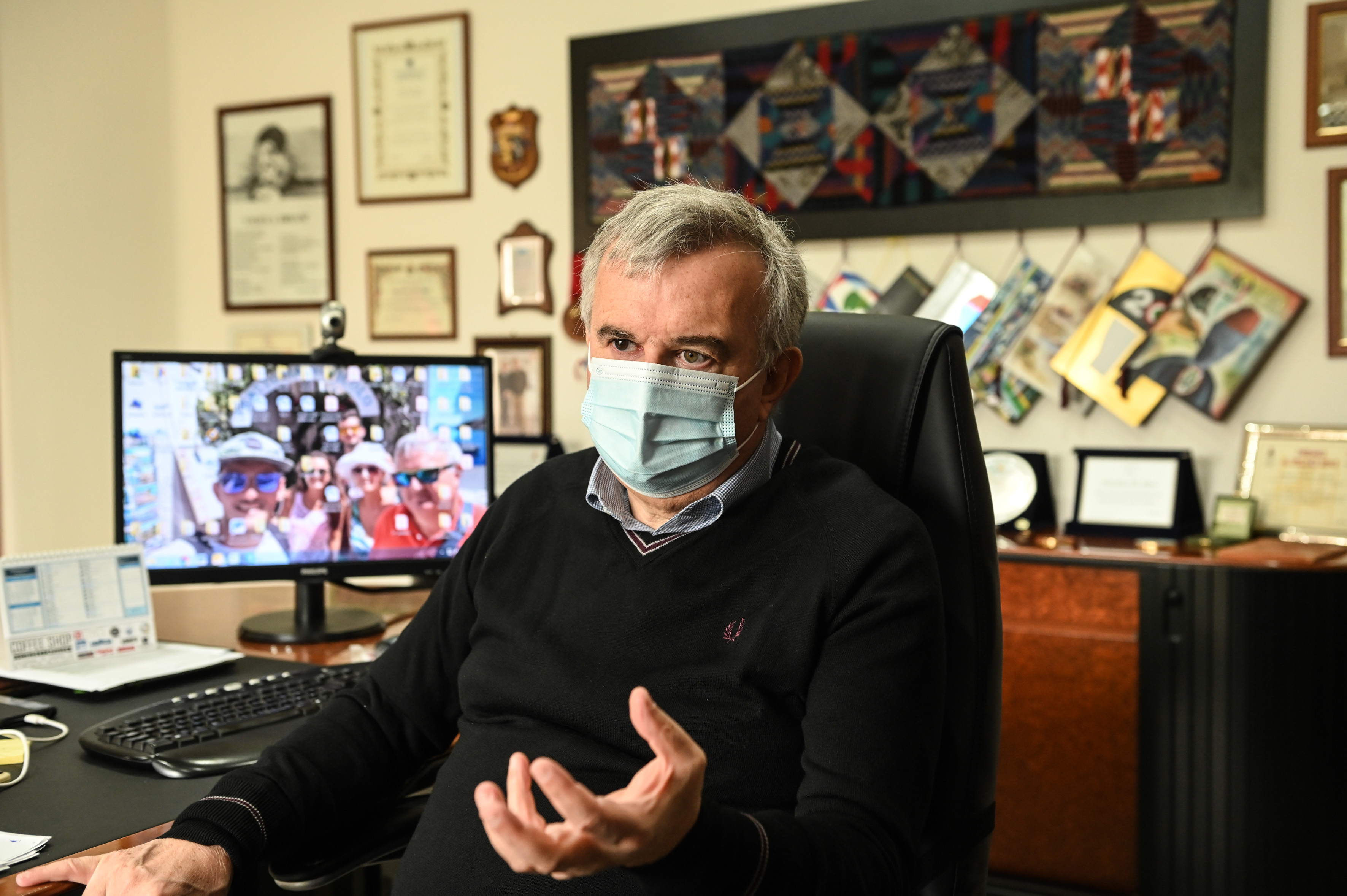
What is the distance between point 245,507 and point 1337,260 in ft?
7.54

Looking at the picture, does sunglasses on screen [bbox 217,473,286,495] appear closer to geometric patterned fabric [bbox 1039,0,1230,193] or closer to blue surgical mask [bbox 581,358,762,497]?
blue surgical mask [bbox 581,358,762,497]

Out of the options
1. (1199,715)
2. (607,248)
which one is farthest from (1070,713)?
(607,248)

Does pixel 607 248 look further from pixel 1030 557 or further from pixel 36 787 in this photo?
pixel 1030 557

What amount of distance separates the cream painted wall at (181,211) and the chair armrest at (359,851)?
186 centimetres

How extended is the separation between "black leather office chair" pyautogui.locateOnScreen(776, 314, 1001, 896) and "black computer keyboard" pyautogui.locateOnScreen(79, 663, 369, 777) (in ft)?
2.39

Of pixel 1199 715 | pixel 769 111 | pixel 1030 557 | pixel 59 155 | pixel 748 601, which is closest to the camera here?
pixel 748 601

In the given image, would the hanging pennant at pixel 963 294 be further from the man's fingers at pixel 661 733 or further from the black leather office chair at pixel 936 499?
the man's fingers at pixel 661 733

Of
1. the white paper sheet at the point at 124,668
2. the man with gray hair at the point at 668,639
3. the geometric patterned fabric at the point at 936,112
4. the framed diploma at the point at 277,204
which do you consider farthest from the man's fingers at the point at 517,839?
the framed diploma at the point at 277,204

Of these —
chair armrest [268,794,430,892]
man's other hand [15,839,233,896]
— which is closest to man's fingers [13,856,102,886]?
man's other hand [15,839,233,896]

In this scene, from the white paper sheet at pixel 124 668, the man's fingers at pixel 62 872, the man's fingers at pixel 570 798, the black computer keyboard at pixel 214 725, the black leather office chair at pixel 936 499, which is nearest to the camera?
the man's fingers at pixel 570 798

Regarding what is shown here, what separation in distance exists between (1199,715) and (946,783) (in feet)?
4.10

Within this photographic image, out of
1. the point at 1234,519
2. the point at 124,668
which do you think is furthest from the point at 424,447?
the point at 1234,519

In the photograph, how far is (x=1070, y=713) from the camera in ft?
7.34

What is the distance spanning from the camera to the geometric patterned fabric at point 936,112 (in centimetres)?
246
